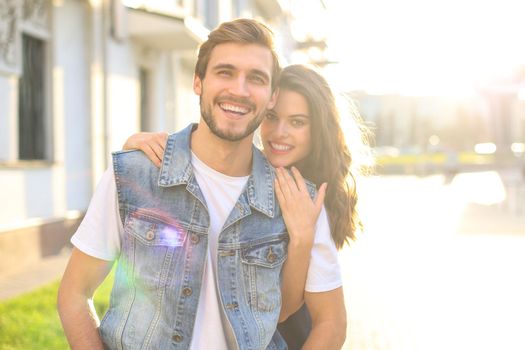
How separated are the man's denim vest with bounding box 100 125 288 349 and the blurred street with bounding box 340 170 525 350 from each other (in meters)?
1.63

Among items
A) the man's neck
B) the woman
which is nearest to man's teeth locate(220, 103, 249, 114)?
the man's neck

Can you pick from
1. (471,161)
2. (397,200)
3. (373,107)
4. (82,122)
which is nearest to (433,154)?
(471,161)

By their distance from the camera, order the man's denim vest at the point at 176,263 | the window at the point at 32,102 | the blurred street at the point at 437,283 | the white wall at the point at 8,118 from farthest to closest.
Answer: the window at the point at 32,102, the white wall at the point at 8,118, the blurred street at the point at 437,283, the man's denim vest at the point at 176,263

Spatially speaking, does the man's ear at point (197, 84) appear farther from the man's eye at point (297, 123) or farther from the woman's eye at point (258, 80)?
the man's eye at point (297, 123)

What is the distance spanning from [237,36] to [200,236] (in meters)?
0.72

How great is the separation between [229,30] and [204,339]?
1.09 meters

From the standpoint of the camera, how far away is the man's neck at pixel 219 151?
8.20 ft

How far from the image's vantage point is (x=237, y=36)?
2.43 metres

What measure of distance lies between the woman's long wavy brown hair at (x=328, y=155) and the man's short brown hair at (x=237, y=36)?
1.97 feet

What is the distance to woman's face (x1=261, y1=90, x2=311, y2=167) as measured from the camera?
313 centimetres

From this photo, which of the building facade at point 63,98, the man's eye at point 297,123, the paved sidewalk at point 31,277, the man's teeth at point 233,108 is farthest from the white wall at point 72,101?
the man's teeth at point 233,108

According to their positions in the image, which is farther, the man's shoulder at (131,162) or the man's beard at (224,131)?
the man's beard at (224,131)

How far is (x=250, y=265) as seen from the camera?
243 cm

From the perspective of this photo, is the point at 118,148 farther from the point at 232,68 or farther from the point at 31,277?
the point at 232,68
